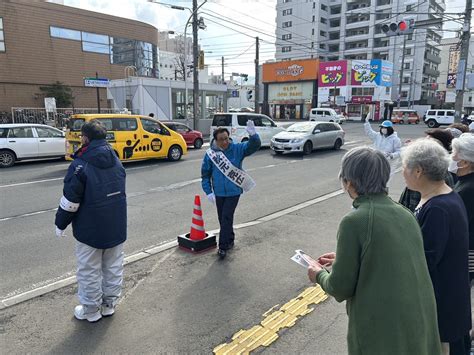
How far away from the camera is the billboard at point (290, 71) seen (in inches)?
2213

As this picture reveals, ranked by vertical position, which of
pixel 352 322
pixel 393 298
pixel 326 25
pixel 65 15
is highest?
pixel 326 25

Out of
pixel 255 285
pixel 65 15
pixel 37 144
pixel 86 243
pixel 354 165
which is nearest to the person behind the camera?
pixel 354 165

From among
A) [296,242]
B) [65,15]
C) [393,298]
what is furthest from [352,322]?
[65,15]

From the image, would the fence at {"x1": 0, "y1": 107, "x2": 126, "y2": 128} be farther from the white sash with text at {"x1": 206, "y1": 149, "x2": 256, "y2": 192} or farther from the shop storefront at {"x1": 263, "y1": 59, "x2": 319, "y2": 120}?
the shop storefront at {"x1": 263, "y1": 59, "x2": 319, "y2": 120}

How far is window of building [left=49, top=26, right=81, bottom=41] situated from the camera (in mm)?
34562

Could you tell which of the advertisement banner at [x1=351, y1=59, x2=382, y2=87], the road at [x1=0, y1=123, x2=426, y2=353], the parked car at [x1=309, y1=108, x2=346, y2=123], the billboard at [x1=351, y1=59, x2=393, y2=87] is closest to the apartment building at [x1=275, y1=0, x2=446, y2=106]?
the billboard at [x1=351, y1=59, x2=393, y2=87]

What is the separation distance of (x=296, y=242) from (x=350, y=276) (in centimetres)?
396

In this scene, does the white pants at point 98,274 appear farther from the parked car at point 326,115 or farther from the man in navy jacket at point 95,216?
the parked car at point 326,115

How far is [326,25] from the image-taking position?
261 ft

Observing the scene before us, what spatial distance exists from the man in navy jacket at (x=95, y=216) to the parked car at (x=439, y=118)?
141ft

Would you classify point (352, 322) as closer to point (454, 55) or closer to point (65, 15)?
point (65, 15)

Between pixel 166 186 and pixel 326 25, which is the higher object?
pixel 326 25

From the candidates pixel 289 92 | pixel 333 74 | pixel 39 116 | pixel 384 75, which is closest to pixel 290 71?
pixel 289 92

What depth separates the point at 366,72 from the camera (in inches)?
2005
